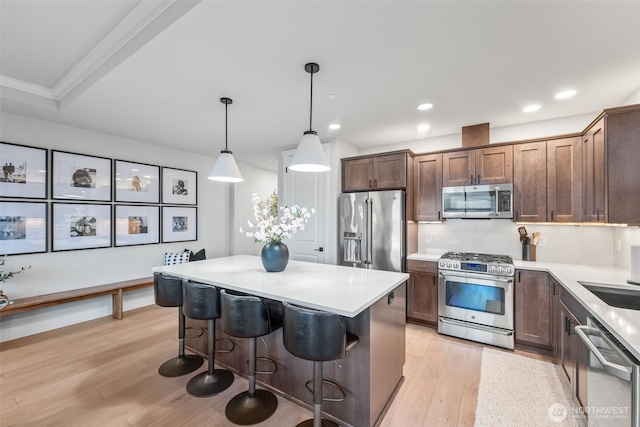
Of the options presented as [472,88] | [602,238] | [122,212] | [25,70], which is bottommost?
[602,238]

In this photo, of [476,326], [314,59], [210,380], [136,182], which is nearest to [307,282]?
[210,380]

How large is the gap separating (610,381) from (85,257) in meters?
5.13

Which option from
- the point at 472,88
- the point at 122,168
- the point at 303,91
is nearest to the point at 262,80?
the point at 303,91

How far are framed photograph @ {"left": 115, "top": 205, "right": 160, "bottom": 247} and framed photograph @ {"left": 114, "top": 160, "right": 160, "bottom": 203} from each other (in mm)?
137

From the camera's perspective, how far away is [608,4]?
1487 millimetres

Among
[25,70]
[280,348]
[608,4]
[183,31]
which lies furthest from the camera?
[25,70]

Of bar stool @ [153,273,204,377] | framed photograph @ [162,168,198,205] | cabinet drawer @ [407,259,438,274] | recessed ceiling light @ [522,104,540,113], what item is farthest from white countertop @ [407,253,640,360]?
framed photograph @ [162,168,198,205]

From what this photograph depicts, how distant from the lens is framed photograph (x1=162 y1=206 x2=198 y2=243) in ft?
14.6

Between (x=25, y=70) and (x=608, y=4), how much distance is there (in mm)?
4333

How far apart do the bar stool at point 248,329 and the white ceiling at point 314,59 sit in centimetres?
176

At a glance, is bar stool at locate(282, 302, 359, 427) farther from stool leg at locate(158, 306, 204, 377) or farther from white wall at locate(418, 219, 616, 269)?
white wall at locate(418, 219, 616, 269)

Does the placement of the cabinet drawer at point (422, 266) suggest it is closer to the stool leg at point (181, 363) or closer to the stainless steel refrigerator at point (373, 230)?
the stainless steel refrigerator at point (373, 230)

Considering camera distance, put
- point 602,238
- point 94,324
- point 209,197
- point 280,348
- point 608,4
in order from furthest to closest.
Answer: point 209,197, point 94,324, point 602,238, point 280,348, point 608,4

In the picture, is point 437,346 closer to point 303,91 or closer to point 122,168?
point 303,91
